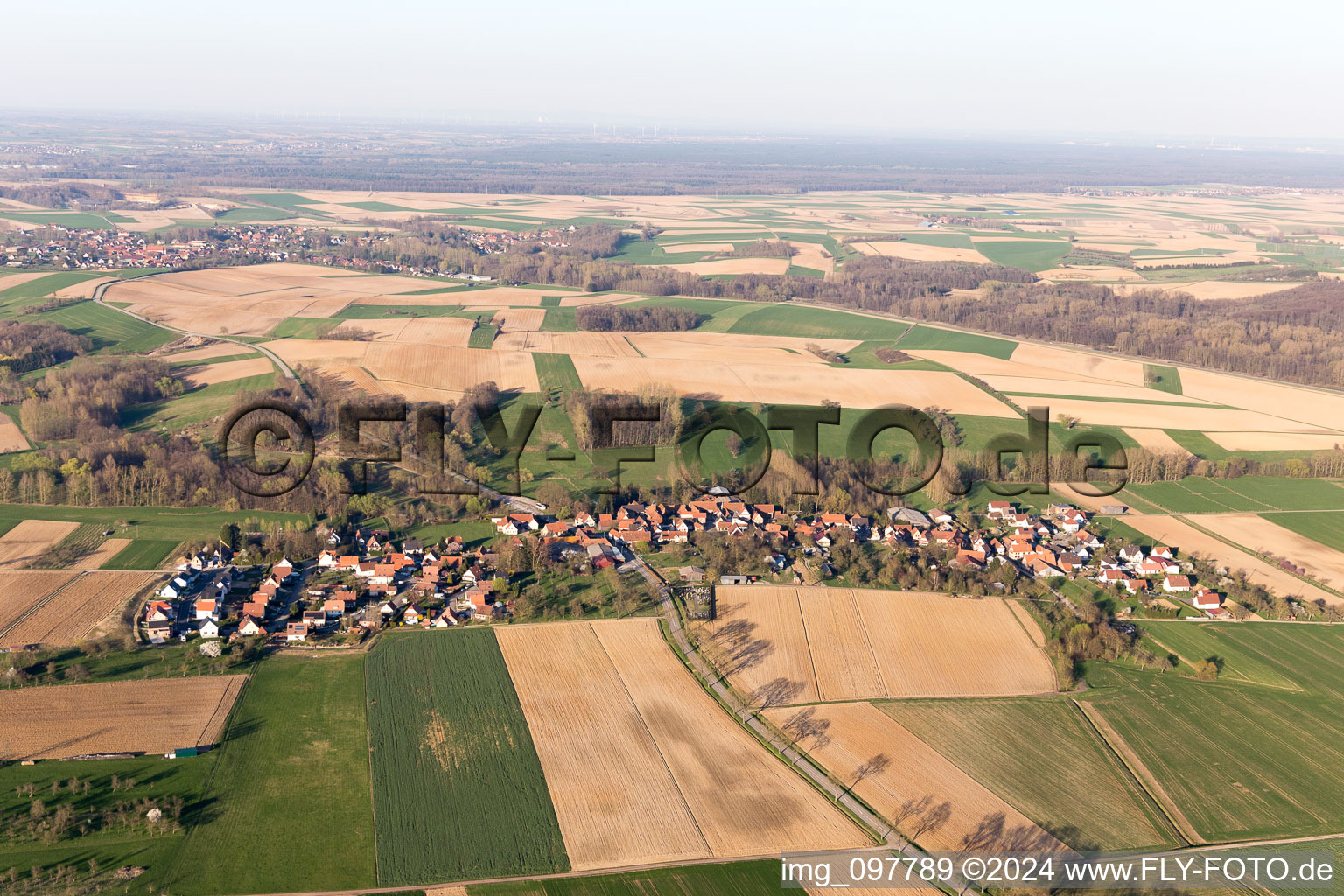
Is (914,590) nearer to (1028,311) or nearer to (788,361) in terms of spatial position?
(788,361)

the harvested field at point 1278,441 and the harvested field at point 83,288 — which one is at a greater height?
the harvested field at point 83,288

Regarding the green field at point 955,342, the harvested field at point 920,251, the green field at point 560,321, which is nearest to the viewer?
the green field at point 955,342

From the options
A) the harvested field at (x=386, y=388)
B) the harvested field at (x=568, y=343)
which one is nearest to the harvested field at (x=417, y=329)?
the harvested field at (x=568, y=343)

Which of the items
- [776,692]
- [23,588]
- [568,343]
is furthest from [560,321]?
[776,692]

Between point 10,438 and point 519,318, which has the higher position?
point 519,318

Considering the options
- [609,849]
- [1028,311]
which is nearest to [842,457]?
[609,849]

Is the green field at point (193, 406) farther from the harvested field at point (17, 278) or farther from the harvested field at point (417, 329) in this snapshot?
the harvested field at point (17, 278)

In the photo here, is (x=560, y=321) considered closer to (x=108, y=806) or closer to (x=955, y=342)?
(x=955, y=342)
